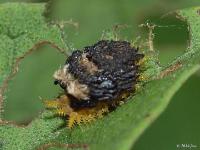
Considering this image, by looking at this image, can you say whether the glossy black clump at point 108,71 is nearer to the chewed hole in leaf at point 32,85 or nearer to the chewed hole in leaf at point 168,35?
the chewed hole in leaf at point 168,35

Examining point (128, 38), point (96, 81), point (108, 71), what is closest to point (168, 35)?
point (128, 38)

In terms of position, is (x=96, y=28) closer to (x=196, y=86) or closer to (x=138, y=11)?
(x=138, y=11)

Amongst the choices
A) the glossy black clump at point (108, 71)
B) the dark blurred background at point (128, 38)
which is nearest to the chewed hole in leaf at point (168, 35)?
the dark blurred background at point (128, 38)

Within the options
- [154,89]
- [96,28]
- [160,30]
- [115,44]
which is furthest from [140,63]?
[96,28]

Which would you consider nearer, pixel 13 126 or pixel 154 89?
pixel 154 89

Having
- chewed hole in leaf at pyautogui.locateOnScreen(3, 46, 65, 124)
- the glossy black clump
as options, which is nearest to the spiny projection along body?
the glossy black clump

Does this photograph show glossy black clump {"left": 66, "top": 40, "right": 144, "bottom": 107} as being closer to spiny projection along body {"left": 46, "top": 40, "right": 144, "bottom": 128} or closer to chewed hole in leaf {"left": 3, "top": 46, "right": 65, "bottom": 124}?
spiny projection along body {"left": 46, "top": 40, "right": 144, "bottom": 128}

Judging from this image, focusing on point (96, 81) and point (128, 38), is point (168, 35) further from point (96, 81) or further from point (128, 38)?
point (96, 81)
